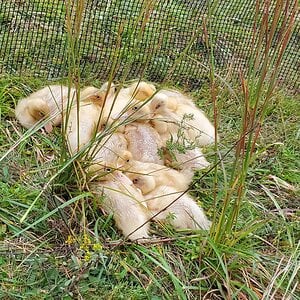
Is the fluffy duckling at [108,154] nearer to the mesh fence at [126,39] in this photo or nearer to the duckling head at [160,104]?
the duckling head at [160,104]

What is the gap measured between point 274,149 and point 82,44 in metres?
1.10

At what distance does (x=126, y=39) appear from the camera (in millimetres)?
3070

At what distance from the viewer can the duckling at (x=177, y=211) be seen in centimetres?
213

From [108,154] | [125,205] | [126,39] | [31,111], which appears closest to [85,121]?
[108,154]

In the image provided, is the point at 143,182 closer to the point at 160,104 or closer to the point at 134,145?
the point at 134,145

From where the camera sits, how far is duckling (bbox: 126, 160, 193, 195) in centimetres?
222

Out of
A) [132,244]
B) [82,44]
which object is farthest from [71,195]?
[82,44]

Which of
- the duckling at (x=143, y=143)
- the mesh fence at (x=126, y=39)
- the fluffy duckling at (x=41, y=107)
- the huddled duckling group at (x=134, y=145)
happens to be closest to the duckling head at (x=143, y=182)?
the huddled duckling group at (x=134, y=145)

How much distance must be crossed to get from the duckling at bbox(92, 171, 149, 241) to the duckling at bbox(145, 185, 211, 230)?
52 mm

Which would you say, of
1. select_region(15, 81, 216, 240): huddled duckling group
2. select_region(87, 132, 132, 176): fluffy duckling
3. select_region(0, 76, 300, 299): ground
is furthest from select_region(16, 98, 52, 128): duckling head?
select_region(87, 132, 132, 176): fluffy duckling

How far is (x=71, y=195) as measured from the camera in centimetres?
210

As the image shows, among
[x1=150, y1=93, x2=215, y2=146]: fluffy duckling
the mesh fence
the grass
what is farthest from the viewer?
the mesh fence

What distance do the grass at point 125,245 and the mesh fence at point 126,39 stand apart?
739mm

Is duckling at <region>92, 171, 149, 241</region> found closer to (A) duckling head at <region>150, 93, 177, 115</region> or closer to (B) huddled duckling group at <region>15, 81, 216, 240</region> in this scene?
(B) huddled duckling group at <region>15, 81, 216, 240</region>
